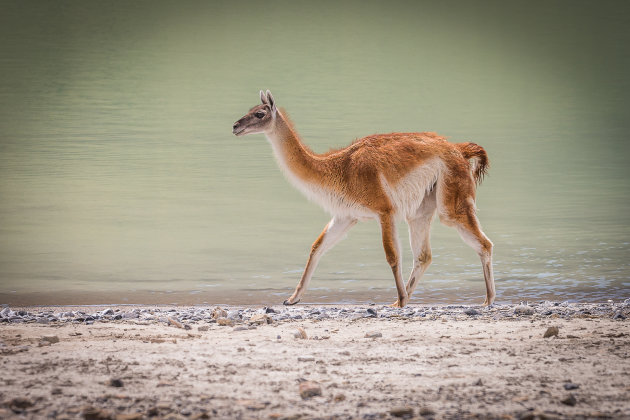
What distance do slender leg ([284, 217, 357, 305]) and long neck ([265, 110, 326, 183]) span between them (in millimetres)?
469

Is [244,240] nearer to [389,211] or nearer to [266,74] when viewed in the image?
[389,211]

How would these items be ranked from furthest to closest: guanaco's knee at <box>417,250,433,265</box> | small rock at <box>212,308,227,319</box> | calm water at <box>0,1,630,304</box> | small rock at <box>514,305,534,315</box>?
calm water at <box>0,1,630,304</box>
guanaco's knee at <box>417,250,433,265</box>
small rock at <box>514,305,534,315</box>
small rock at <box>212,308,227,319</box>

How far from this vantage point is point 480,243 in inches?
295

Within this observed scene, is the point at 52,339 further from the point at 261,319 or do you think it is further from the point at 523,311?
the point at 523,311

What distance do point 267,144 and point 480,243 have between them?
14.9 m

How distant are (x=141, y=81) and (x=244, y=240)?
81.3 ft

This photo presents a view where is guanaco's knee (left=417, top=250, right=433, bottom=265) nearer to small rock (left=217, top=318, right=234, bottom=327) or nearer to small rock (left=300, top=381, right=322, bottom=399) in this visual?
small rock (left=217, top=318, right=234, bottom=327)

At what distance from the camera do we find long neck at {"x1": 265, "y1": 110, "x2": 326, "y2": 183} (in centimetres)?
775

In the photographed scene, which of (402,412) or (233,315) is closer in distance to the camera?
(402,412)

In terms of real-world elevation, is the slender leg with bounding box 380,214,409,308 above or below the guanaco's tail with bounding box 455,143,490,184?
below

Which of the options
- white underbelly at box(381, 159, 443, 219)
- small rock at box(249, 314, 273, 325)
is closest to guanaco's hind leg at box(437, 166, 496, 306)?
white underbelly at box(381, 159, 443, 219)

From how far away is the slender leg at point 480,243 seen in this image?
744cm

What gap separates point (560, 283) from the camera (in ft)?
28.1

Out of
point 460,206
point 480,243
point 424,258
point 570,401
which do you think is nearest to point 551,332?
point 570,401
